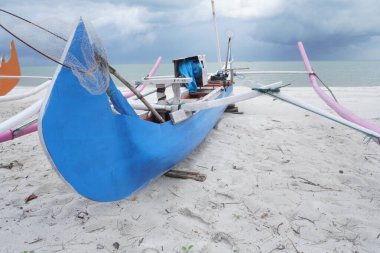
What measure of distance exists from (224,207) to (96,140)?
117 cm

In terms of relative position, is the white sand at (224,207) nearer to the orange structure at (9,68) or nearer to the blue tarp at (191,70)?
the blue tarp at (191,70)

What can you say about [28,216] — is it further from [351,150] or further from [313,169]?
[351,150]

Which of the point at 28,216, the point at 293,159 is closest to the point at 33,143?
the point at 28,216

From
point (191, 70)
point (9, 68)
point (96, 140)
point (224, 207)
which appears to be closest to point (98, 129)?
point (96, 140)

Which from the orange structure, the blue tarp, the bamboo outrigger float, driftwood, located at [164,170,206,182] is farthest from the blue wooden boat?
the orange structure

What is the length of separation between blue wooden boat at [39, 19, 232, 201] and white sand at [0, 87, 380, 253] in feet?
0.98

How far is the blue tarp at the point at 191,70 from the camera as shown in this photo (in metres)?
4.21

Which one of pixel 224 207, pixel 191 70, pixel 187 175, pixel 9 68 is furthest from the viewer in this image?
pixel 9 68

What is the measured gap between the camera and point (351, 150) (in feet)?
12.1

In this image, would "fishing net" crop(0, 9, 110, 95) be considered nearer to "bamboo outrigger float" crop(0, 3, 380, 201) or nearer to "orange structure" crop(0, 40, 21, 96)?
"bamboo outrigger float" crop(0, 3, 380, 201)

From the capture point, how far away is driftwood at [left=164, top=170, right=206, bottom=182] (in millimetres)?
2832

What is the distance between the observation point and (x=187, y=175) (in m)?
2.86

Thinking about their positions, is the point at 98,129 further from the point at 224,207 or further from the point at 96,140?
the point at 224,207

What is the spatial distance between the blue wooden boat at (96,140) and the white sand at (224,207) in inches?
11.8
